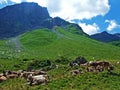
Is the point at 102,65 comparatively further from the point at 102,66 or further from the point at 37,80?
the point at 37,80

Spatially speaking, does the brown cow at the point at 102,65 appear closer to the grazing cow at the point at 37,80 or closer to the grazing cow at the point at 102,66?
the grazing cow at the point at 102,66

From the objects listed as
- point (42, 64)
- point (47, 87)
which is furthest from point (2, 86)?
point (42, 64)

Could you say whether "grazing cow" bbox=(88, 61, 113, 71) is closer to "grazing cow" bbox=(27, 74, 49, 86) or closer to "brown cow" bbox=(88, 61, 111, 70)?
"brown cow" bbox=(88, 61, 111, 70)

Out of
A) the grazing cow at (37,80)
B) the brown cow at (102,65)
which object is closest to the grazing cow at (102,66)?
the brown cow at (102,65)

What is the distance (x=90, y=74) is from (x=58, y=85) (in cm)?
881

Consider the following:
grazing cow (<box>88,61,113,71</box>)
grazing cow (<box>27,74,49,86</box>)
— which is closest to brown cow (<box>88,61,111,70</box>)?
grazing cow (<box>88,61,113,71</box>)

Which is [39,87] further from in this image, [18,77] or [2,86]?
[18,77]

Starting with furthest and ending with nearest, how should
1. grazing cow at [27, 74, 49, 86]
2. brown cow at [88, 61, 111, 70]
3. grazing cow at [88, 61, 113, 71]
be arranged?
brown cow at [88, 61, 111, 70], grazing cow at [88, 61, 113, 71], grazing cow at [27, 74, 49, 86]

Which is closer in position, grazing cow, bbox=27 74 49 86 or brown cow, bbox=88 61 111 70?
grazing cow, bbox=27 74 49 86

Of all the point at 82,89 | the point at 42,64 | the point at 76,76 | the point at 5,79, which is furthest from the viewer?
the point at 42,64

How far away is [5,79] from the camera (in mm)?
71938

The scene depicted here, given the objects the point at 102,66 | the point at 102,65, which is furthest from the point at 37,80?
the point at 102,65

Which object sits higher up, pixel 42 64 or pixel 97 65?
pixel 97 65

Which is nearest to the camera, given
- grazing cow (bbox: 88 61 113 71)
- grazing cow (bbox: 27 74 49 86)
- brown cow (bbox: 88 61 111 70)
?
grazing cow (bbox: 27 74 49 86)
